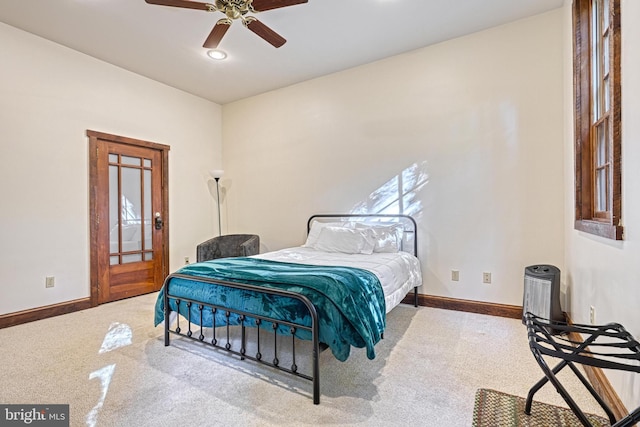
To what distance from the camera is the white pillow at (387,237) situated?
3.50 m

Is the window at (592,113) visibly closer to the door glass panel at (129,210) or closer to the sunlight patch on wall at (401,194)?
the sunlight patch on wall at (401,194)

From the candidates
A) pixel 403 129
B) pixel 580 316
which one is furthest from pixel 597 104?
pixel 403 129

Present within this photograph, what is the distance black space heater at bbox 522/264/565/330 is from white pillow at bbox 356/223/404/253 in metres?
1.25

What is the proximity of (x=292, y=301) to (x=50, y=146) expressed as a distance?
3.35 meters

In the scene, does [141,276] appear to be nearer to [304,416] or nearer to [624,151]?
[304,416]

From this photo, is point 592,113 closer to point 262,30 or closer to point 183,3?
point 262,30

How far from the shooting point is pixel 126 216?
4.12 meters

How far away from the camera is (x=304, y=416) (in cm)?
170

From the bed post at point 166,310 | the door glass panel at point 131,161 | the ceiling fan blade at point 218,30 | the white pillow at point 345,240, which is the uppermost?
the ceiling fan blade at point 218,30

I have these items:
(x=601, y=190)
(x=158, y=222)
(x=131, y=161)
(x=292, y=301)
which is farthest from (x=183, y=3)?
(x=601, y=190)

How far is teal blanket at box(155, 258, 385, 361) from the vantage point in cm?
186

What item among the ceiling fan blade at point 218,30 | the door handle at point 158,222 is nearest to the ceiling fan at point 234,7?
the ceiling fan blade at point 218,30

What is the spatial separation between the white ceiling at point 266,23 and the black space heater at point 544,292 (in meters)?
2.45

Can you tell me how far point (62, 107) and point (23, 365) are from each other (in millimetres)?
2680
